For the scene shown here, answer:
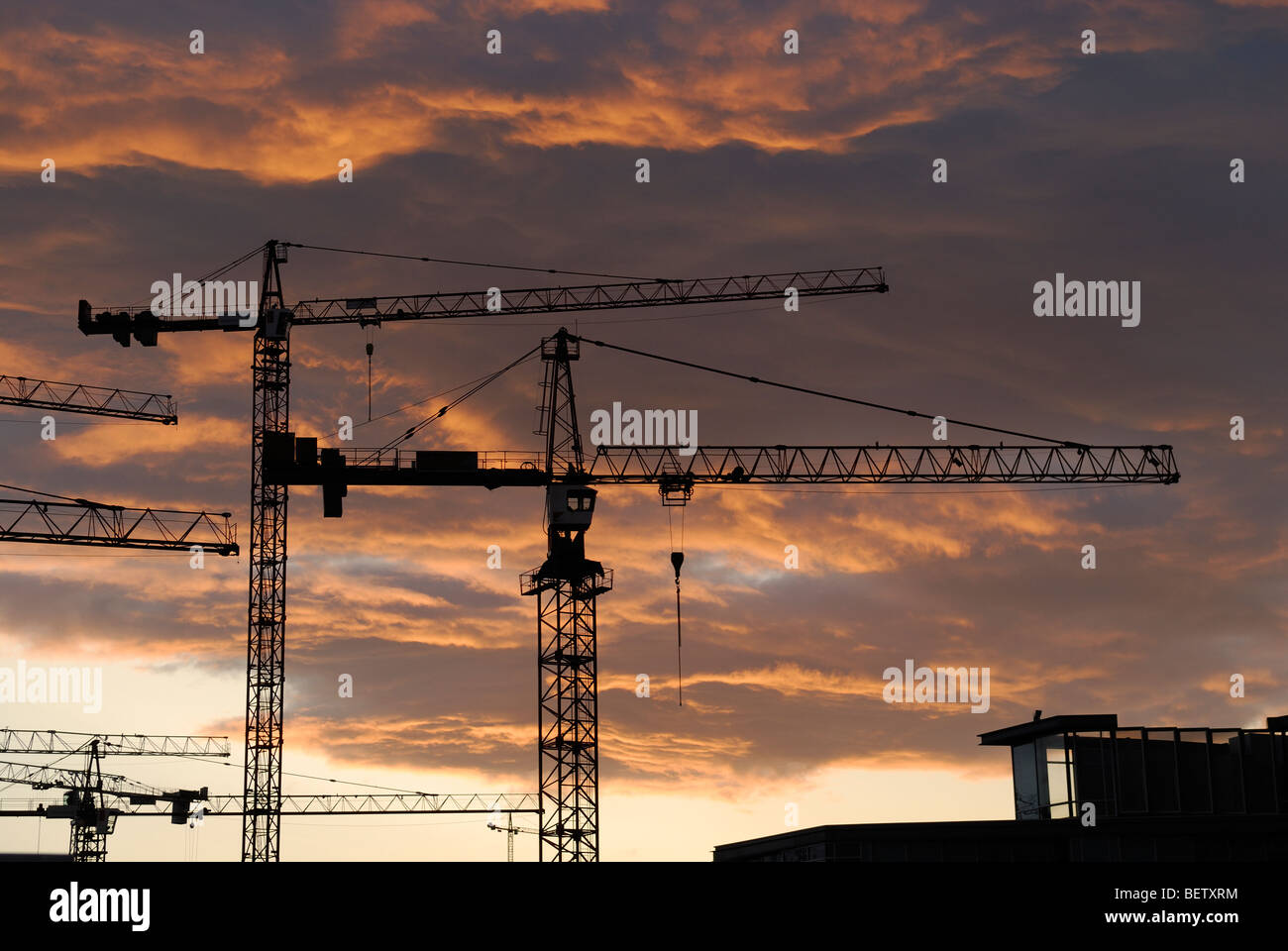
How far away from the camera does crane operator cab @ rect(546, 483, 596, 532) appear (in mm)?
115375

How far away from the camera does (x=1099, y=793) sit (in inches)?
2849

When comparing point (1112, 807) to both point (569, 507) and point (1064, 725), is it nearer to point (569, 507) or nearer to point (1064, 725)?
point (1064, 725)

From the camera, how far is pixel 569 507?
116 meters

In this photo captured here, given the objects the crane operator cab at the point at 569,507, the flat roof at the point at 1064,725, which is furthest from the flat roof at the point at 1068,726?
the crane operator cab at the point at 569,507

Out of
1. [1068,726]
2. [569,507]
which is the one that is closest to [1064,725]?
[1068,726]

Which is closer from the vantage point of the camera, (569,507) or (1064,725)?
(1064,725)

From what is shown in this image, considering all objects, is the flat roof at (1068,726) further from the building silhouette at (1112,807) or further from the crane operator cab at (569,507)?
the crane operator cab at (569,507)

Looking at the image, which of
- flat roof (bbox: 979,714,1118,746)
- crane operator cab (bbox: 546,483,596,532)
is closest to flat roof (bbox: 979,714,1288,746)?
flat roof (bbox: 979,714,1118,746)

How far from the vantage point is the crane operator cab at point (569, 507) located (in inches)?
4542
